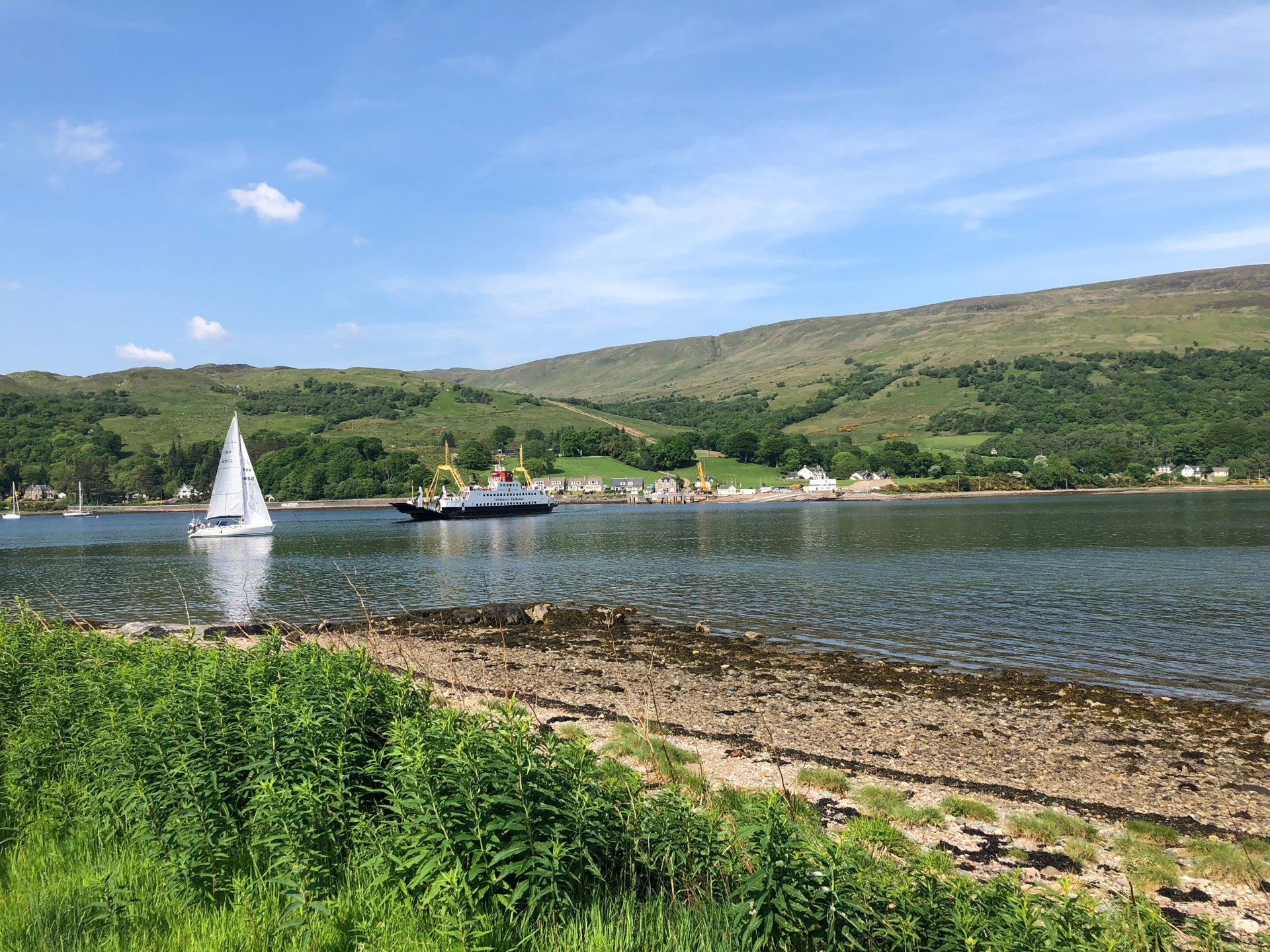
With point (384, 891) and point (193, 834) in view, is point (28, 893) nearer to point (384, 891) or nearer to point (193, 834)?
point (193, 834)

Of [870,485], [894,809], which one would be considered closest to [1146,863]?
[894,809]

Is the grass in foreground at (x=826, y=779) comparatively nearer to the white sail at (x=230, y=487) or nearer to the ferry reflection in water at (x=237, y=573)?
the ferry reflection in water at (x=237, y=573)

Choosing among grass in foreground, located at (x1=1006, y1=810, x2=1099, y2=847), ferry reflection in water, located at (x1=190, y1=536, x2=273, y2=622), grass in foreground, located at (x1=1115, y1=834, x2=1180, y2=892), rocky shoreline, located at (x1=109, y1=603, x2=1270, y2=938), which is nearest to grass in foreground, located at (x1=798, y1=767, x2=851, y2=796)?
rocky shoreline, located at (x1=109, y1=603, x2=1270, y2=938)

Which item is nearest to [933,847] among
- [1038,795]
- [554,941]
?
[1038,795]

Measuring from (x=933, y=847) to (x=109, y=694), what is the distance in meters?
9.23

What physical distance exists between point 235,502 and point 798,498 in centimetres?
12679

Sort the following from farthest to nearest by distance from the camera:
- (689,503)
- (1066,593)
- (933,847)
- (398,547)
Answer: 1. (689,503)
2. (398,547)
3. (1066,593)
4. (933,847)

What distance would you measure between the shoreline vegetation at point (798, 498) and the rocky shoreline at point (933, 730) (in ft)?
485

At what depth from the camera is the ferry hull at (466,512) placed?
125m

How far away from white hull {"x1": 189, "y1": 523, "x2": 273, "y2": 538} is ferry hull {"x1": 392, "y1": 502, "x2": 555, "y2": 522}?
4035cm

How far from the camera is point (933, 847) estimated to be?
8852 mm

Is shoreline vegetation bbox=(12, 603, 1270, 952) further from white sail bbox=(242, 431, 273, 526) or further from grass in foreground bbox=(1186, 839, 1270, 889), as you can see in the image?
white sail bbox=(242, 431, 273, 526)

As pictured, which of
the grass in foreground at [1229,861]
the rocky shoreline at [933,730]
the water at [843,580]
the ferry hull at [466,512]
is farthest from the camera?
the ferry hull at [466,512]

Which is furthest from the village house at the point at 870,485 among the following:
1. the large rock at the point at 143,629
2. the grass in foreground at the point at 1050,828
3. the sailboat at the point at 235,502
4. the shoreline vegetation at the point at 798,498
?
the grass in foreground at the point at 1050,828
